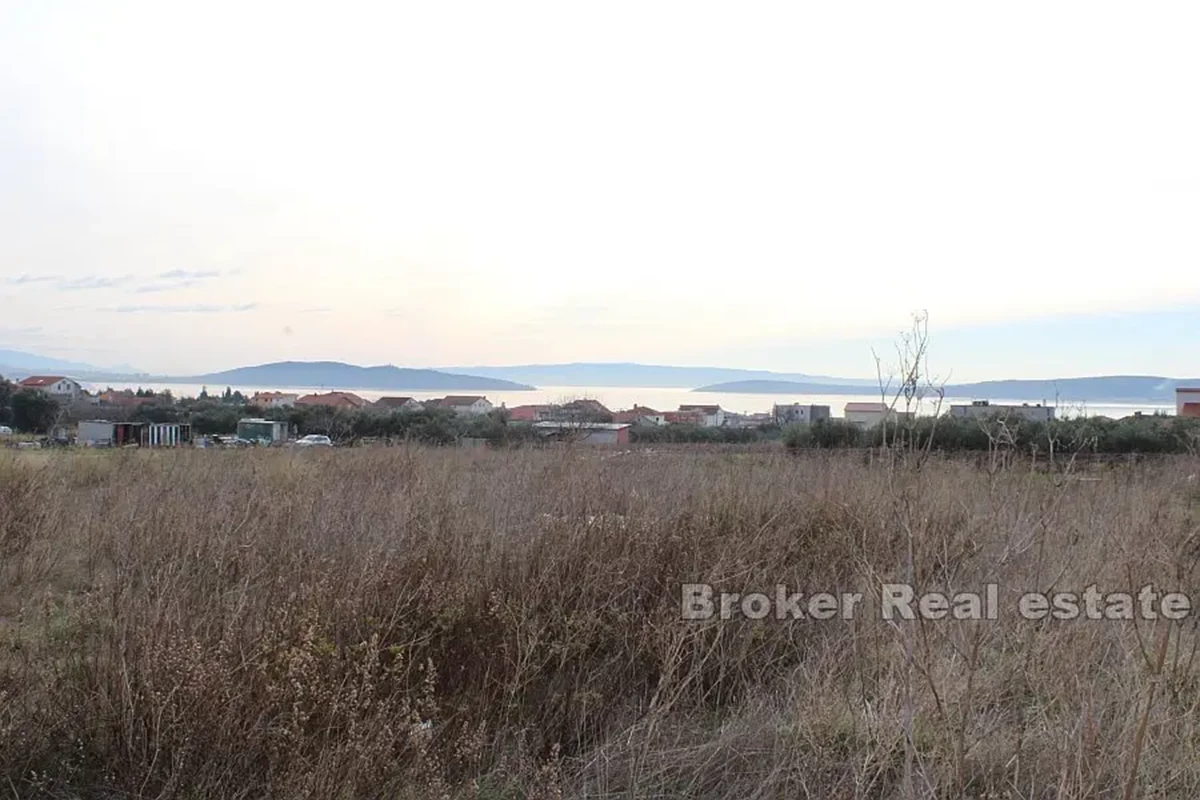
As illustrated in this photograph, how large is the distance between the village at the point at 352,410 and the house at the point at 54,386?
0.02 m

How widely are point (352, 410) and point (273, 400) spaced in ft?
18.6

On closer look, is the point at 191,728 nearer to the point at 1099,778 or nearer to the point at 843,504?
the point at 1099,778

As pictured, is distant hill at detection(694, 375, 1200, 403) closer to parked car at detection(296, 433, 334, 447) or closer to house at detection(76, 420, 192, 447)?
parked car at detection(296, 433, 334, 447)

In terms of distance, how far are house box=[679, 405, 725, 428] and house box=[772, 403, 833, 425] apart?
4.42 ft

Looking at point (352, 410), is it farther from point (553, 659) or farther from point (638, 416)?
point (553, 659)

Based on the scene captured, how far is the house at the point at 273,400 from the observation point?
19.0 m

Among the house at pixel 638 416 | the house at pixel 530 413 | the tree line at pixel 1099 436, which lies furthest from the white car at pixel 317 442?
the house at pixel 638 416

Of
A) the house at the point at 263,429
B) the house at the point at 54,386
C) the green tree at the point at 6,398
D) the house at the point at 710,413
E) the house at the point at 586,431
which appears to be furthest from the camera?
the house at the point at 710,413

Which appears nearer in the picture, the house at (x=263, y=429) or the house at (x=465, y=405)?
the house at (x=263, y=429)

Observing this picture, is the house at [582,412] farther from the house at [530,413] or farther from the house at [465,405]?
the house at [465,405]

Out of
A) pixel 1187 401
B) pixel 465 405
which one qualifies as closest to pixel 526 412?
pixel 465 405

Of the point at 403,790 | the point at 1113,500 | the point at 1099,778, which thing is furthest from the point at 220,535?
the point at 1113,500

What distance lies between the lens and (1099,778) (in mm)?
2029

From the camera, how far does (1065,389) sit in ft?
18.2
